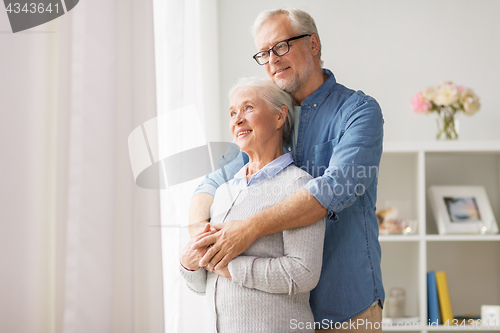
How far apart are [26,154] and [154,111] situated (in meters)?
0.28

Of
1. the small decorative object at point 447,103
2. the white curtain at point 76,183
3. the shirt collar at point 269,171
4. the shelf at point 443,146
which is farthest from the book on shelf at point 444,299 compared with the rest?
the white curtain at point 76,183

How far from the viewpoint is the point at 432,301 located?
90.7 inches

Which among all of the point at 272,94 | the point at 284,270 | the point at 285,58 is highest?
the point at 285,58

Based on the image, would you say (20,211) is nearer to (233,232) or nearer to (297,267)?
(233,232)

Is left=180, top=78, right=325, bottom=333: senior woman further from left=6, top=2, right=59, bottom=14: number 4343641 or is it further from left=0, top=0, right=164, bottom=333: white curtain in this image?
left=6, top=2, right=59, bottom=14: number 4343641

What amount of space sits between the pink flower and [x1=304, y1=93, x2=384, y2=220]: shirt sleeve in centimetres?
138

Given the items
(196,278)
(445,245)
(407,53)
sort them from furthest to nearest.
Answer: (407,53)
(445,245)
(196,278)

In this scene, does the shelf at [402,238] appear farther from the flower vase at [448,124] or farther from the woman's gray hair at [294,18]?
the woman's gray hair at [294,18]

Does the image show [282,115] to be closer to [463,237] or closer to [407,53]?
[463,237]

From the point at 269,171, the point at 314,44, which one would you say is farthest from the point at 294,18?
the point at 269,171

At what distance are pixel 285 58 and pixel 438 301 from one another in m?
1.82

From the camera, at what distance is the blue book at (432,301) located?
228 centimetres

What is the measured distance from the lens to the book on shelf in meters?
2.28

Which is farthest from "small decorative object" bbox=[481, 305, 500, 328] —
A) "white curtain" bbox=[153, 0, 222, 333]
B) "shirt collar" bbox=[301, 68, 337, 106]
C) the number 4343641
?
the number 4343641
